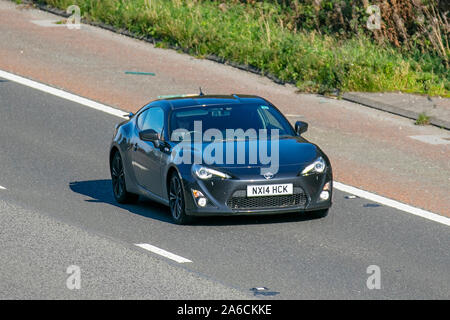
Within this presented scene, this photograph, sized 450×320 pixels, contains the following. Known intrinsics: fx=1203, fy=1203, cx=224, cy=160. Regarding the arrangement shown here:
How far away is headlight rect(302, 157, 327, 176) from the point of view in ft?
45.7

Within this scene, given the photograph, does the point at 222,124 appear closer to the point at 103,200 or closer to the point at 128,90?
the point at 103,200

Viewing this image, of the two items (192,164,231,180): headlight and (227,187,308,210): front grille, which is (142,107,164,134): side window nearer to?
(192,164,231,180): headlight

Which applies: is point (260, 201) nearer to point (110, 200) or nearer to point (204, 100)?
point (204, 100)

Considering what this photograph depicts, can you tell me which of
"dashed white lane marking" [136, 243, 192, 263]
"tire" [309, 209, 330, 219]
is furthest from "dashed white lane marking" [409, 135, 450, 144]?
"dashed white lane marking" [136, 243, 192, 263]

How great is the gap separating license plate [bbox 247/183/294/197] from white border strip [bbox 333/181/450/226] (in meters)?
2.13

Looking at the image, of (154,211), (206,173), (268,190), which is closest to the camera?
(268,190)

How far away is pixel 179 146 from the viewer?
1447cm

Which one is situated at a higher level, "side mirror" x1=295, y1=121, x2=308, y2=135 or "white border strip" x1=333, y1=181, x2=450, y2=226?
"side mirror" x1=295, y1=121, x2=308, y2=135

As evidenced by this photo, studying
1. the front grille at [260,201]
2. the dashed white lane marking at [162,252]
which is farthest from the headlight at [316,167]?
the dashed white lane marking at [162,252]

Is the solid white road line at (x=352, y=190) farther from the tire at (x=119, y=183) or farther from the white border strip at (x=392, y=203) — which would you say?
the tire at (x=119, y=183)

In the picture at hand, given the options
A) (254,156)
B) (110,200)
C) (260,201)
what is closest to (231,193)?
(260,201)

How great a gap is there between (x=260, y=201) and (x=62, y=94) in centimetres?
942

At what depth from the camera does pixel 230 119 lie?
15094 mm
